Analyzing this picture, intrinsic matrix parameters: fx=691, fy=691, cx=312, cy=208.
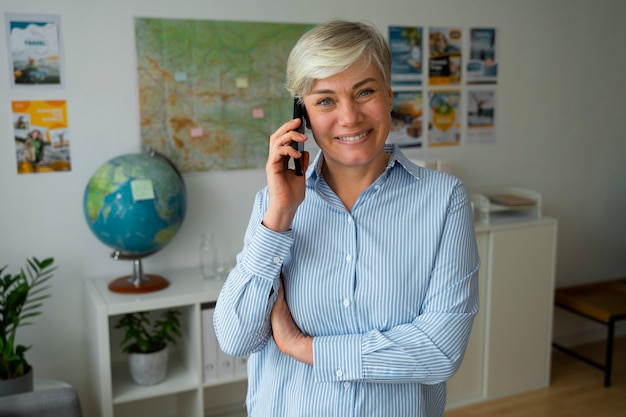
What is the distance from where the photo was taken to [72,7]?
2959 mm

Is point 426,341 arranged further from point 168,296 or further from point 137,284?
point 137,284

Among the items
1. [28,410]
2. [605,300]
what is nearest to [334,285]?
Answer: [28,410]

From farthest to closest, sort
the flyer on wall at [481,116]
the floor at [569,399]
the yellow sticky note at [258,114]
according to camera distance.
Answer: the flyer on wall at [481,116] → the floor at [569,399] → the yellow sticky note at [258,114]

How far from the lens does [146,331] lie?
3.12m

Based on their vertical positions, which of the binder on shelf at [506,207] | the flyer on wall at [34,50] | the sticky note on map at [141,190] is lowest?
the binder on shelf at [506,207]

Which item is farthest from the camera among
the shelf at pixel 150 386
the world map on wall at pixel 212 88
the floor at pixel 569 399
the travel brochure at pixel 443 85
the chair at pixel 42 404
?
the travel brochure at pixel 443 85

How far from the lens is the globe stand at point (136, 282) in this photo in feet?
9.68

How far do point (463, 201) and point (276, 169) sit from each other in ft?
1.41

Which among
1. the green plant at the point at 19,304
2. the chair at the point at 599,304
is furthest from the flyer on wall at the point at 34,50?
the chair at the point at 599,304

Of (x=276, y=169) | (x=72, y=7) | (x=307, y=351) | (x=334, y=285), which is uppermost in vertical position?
(x=72, y=7)

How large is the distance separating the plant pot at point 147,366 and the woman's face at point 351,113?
1.81 metres

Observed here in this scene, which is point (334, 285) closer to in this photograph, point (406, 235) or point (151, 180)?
point (406, 235)

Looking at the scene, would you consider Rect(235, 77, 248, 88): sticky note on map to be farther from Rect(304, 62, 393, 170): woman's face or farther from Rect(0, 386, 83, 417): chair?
Rect(304, 62, 393, 170): woman's face

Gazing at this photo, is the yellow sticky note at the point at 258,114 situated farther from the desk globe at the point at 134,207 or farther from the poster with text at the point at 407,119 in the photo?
the poster with text at the point at 407,119
